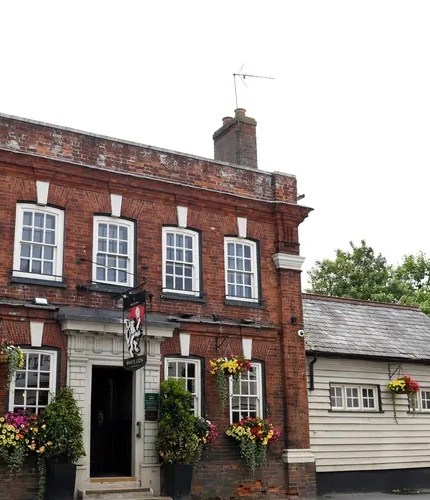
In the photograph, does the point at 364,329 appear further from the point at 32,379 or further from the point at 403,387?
the point at 32,379

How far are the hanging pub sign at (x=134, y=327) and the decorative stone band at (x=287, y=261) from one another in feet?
14.7

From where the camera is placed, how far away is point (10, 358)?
504 inches

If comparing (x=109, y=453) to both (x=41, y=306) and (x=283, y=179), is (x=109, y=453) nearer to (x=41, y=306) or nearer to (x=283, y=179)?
(x=41, y=306)

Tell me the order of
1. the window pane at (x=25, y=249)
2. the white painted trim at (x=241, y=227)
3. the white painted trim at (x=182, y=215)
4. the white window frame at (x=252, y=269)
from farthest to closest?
the white painted trim at (x=241, y=227)
the white window frame at (x=252, y=269)
the white painted trim at (x=182, y=215)
the window pane at (x=25, y=249)

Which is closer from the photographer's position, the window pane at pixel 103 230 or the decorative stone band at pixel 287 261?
the window pane at pixel 103 230

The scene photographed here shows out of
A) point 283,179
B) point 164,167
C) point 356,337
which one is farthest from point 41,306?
point 356,337

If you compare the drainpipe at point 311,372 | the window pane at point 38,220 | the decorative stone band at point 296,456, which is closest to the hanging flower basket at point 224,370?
the decorative stone band at point 296,456

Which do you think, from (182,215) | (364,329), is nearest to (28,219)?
(182,215)

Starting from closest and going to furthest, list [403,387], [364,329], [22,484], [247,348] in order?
[22,484] → [247,348] → [403,387] → [364,329]

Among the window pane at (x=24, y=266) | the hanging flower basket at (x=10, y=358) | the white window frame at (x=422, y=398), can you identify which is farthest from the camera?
the white window frame at (x=422, y=398)

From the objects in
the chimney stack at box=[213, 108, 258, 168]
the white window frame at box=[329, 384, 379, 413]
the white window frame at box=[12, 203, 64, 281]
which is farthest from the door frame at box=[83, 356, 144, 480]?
the chimney stack at box=[213, 108, 258, 168]

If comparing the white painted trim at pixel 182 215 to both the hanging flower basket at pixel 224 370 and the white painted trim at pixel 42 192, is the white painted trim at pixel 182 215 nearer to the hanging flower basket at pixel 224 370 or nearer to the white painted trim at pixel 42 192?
the white painted trim at pixel 42 192

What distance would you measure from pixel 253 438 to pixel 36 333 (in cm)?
528

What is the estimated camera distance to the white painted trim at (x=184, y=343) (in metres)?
15.1
